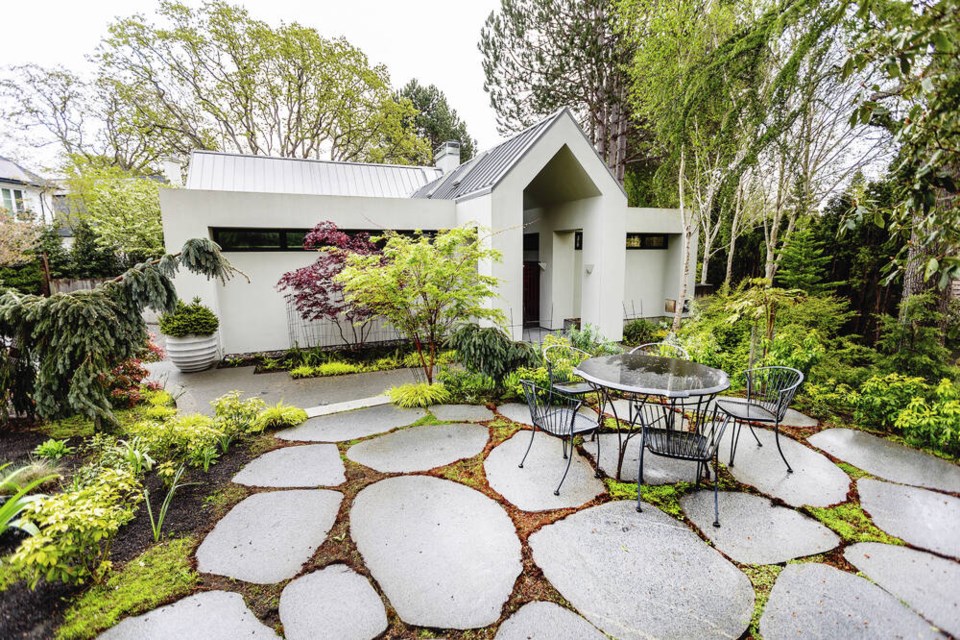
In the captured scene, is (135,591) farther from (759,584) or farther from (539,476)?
(759,584)

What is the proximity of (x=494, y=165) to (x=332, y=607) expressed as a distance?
351 inches

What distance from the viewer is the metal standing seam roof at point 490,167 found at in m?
8.29

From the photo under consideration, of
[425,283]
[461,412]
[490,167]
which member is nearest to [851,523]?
[461,412]

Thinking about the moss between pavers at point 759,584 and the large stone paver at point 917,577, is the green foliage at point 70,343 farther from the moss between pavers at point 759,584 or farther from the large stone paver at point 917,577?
the large stone paver at point 917,577

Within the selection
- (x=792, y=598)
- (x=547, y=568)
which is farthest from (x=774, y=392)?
(x=547, y=568)

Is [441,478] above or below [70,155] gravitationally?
below

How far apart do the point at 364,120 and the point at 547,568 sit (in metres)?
21.3

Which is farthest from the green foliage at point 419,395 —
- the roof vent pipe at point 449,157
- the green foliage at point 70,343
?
the roof vent pipe at point 449,157

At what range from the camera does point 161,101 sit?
16.9 metres

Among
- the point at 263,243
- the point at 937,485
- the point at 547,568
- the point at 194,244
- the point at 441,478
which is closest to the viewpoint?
the point at 547,568

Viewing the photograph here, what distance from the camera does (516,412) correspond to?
5.18 meters

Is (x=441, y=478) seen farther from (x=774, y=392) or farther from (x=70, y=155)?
(x=70, y=155)

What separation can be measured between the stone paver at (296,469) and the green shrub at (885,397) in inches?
230

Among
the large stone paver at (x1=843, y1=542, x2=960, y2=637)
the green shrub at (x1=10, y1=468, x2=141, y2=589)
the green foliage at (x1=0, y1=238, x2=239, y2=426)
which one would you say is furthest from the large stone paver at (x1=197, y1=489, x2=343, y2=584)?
the large stone paver at (x1=843, y1=542, x2=960, y2=637)
